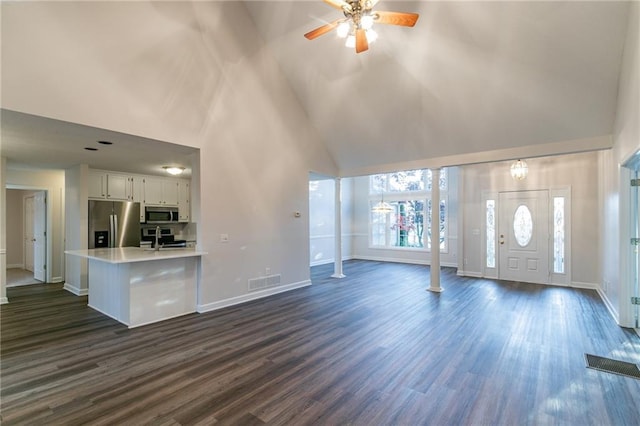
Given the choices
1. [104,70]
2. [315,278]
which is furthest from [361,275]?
[104,70]

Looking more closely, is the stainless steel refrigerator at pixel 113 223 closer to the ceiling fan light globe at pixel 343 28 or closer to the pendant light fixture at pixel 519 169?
the ceiling fan light globe at pixel 343 28

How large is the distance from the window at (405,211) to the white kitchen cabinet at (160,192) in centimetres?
633

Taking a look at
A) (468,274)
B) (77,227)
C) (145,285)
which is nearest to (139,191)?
(77,227)

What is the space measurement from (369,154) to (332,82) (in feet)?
5.96

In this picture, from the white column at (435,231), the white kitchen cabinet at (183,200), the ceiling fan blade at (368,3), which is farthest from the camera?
the white kitchen cabinet at (183,200)

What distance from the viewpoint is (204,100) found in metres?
4.46

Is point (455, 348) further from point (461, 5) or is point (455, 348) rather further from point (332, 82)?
point (332, 82)

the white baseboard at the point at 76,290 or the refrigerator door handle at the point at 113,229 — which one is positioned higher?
the refrigerator door handle at the point at 113,229

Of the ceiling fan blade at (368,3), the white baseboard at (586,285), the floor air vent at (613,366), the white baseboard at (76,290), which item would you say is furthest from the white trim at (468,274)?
the white baseboard at (76,290)

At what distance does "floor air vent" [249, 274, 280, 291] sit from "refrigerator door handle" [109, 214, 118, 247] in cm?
345

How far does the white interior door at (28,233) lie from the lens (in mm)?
8422

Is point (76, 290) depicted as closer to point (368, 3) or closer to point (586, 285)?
point (368, 3)

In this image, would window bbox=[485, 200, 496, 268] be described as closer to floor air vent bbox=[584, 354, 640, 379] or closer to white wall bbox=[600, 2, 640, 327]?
white wall bbox=[600, 2, 640, 327]

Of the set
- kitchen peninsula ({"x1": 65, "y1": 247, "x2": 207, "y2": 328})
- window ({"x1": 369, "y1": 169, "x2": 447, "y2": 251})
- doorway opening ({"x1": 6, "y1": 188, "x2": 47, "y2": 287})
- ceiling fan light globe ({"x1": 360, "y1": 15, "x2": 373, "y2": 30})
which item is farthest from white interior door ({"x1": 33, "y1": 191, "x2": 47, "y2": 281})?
window ({"x1": 369, "y1": 169, "x2": 447, "y2": 251})
